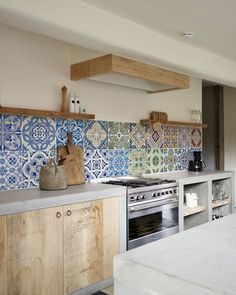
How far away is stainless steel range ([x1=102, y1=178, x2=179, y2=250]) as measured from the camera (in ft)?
9.50

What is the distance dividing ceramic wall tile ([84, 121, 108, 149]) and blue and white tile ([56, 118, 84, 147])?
0.21ft

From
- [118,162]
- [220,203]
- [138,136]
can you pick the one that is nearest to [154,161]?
[138,136]

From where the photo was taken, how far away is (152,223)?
124 inches

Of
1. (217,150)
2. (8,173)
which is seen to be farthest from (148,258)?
(217,150)

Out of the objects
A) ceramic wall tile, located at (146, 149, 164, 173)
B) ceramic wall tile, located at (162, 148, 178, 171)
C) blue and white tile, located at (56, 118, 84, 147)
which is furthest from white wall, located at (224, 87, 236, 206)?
blue and white tile, located at (56, 118, 84, 147)

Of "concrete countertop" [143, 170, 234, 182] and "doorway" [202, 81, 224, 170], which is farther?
"doorway" [202, 81, 224, 170]

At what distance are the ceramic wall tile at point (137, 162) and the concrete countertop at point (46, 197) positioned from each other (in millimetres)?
999

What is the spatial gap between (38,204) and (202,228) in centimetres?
131

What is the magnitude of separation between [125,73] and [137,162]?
4.48 ft

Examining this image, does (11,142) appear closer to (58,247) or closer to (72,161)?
(72,161)

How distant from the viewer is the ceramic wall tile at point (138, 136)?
12.5 feet

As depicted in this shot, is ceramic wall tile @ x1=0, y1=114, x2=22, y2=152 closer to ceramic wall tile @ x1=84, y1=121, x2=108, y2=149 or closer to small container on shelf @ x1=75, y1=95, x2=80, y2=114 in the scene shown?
small container on shelf @ x1=75, y1=95, x2=80, y2=114

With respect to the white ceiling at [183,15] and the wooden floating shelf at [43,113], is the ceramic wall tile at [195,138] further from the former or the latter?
the wooden floating shelf at [43,113]

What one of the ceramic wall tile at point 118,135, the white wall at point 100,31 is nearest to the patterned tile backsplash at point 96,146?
the ceramic wall tile at point 118,135
